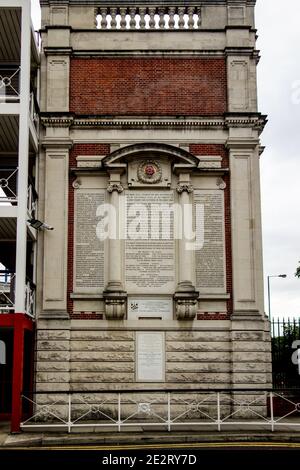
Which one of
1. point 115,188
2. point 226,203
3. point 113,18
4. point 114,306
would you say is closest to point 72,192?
point 115,188

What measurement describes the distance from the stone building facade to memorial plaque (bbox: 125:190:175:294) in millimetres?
42

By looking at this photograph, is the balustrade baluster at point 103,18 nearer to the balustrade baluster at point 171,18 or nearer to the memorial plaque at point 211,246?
the balustrade baluster at point 171,18

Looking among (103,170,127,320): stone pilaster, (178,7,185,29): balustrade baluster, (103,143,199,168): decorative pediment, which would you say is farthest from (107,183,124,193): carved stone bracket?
(178,7,185,29): balustrade baluster

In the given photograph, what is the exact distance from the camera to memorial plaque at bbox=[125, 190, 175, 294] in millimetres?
19516

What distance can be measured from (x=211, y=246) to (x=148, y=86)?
5341mm

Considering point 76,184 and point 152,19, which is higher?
point 152,19

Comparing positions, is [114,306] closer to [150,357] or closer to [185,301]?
[150,357]

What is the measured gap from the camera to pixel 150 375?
1897 centimetres

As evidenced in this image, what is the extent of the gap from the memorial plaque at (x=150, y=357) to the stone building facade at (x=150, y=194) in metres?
0.04

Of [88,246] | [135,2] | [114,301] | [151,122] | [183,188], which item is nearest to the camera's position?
[114,301]

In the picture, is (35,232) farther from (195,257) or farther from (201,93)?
(201,93)

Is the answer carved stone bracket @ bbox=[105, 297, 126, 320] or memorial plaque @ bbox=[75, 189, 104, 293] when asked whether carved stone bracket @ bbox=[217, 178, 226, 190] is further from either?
carved stone bracket @ bbox=[105, 297, 126, 320]

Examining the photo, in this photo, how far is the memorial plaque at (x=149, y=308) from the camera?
19359 mm

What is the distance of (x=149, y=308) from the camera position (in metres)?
19.4
